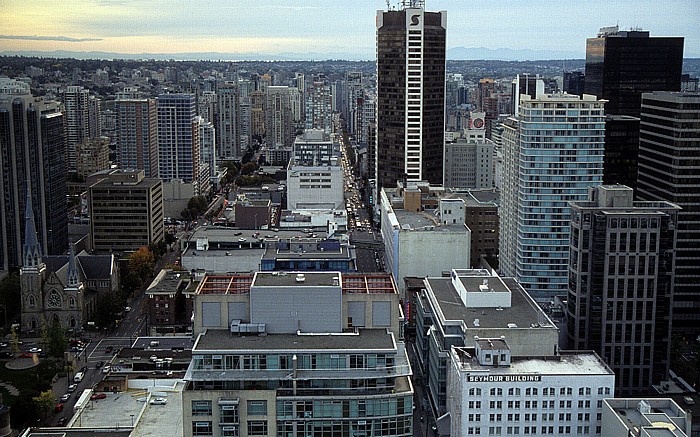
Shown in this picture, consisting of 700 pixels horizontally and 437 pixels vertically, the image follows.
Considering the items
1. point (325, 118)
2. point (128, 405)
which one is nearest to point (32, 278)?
point (128, 405)

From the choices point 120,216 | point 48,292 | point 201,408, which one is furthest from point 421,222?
point 201,408

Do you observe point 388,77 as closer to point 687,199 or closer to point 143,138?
point 143,138

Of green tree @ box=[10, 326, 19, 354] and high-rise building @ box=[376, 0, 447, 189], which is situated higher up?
high-rise building @ box=[376, 0, 447, 189]

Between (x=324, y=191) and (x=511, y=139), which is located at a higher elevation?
(x=511, y=139)

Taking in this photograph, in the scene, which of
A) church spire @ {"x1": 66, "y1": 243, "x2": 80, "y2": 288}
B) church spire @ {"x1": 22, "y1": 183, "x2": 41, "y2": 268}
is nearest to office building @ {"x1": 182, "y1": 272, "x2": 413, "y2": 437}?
church spire @ {"x1": 66, "y1": 243, "x2": 80, "y2": 288}

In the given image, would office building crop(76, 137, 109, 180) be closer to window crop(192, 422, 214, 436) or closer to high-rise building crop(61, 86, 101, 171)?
high-rise building crop(61, 86, 101, 171)

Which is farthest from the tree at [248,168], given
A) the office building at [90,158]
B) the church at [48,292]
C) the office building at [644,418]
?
the office building at [644,418]

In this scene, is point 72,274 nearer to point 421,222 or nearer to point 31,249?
point 31,249

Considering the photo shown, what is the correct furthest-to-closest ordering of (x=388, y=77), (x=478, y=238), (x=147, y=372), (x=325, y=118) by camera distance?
(x=325, y=118), (x=388, y=77), (x=478, y=238), (x=147, y=372)
